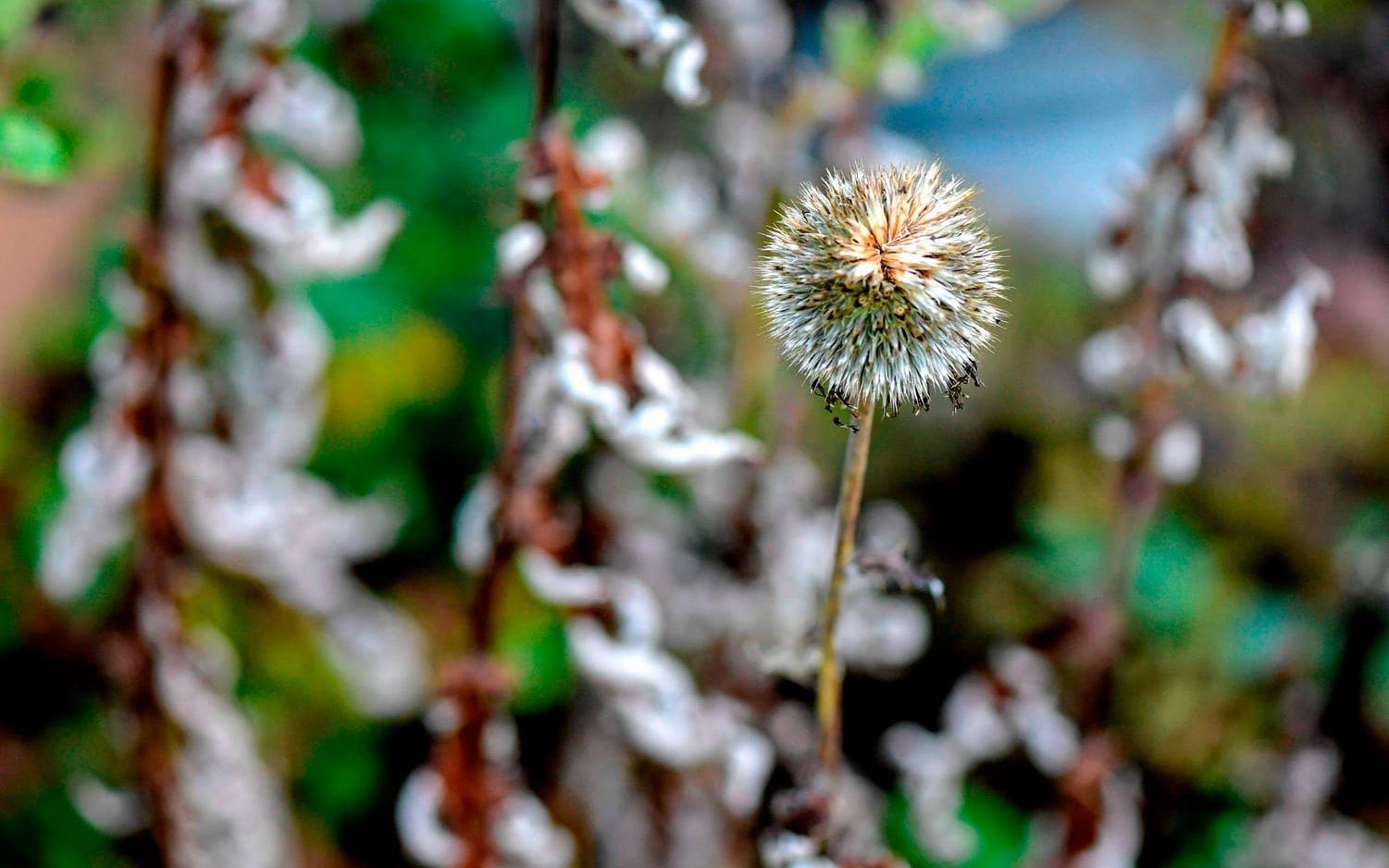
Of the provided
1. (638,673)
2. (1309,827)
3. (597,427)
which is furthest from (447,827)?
(1309,827)

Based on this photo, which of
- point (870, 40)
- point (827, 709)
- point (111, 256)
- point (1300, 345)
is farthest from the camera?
point (111, 256)

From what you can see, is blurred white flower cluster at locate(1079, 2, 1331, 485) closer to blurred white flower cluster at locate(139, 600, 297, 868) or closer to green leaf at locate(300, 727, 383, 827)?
blurred white flower cluster at locate(139, 600, 297, 868)

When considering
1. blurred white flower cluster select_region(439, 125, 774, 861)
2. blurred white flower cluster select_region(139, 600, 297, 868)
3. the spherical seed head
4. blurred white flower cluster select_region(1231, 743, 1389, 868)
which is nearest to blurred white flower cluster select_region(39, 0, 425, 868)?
blurred white flower cluster select_region(139, 600, 297, 868)

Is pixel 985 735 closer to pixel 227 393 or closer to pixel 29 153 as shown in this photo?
pixel 227 393

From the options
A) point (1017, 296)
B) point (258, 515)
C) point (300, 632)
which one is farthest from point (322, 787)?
point (1017, 296)

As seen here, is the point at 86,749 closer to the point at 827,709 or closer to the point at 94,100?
the point at 94,100

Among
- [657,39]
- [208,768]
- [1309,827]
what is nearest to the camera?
[657,39]
